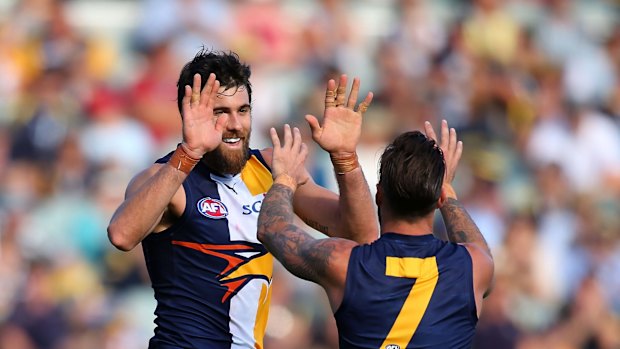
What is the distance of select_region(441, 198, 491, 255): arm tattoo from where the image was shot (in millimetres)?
4883

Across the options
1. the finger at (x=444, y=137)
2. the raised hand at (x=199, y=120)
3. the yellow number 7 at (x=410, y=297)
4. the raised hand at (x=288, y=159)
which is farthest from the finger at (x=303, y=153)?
the yellow number 7 at (x=410, y=297)

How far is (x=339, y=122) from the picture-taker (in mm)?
5168

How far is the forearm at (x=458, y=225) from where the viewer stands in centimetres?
488

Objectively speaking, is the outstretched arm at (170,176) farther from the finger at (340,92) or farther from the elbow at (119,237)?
the finger at (340,92)

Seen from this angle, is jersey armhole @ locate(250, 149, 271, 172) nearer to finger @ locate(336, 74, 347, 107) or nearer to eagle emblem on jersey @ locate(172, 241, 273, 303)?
eagle emblem on jersey @ locate(172, 241, 273, 303)

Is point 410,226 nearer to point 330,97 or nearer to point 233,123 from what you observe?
point 330,97

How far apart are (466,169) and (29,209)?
447cm

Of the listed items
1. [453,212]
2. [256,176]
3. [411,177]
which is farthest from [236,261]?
[411,177]

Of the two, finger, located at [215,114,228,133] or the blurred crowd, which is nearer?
finger, located at [215,114,228,133]

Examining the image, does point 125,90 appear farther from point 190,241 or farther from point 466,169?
point 190,241

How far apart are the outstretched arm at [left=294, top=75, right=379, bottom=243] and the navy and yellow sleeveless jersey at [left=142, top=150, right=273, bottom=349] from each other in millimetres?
433

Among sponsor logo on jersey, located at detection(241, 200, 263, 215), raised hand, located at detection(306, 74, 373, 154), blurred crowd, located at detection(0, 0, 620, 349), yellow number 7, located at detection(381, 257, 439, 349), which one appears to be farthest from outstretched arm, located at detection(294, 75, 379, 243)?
blurred crowd, located at detection(0, 0, 620, 349)

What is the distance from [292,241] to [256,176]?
1.22 metres

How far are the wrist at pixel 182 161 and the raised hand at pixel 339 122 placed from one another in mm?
606
